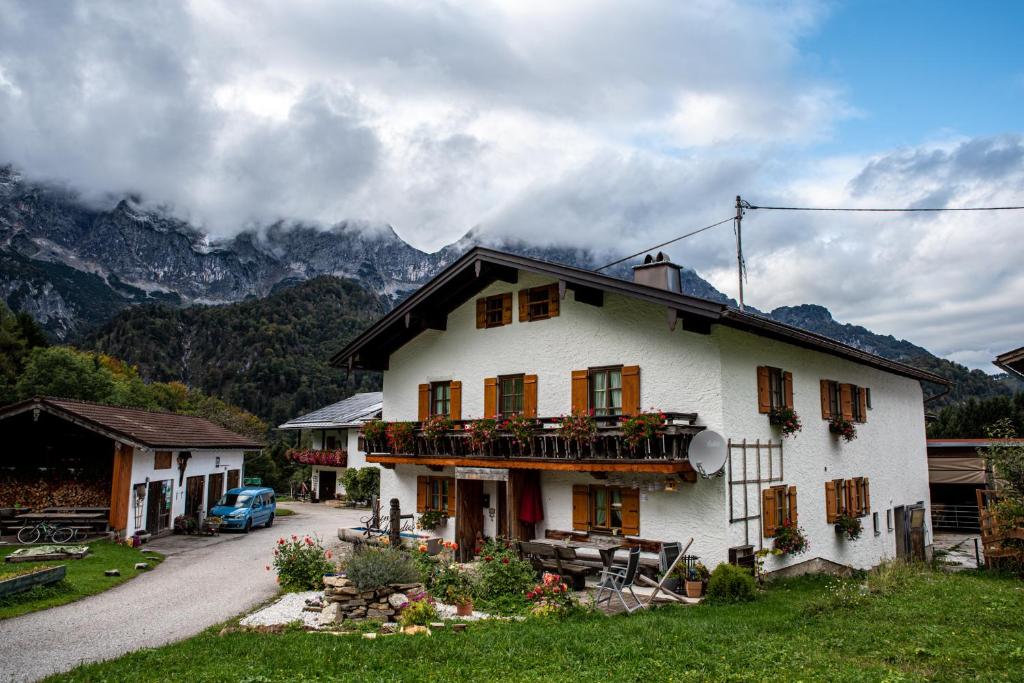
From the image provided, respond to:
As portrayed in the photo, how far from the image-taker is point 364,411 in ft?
141

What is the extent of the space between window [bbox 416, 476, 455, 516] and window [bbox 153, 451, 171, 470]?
30.2 feet

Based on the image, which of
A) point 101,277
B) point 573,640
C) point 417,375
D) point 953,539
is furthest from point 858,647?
point 101,277

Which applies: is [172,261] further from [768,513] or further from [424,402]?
[768,513]

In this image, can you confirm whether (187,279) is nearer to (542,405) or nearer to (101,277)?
(101,277)

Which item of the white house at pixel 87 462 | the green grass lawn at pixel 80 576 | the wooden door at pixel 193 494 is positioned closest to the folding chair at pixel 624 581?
the green grass lawn at pixel 80 576

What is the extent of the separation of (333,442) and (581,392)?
101 feet

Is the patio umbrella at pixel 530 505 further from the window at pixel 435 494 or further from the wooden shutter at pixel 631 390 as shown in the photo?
the window at pixel 435 494

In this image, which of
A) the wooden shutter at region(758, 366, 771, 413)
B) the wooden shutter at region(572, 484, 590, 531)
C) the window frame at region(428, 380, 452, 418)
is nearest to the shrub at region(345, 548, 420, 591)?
the wooden shutter at region(572, 484, 590, 531)

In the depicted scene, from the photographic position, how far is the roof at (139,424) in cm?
2164

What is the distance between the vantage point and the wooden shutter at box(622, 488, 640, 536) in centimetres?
1620

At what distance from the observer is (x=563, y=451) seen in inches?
652

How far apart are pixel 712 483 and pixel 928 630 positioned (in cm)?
553

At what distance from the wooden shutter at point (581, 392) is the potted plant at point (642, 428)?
244 centimetres

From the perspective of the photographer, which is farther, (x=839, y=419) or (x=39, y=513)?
(x=39, y=513)
